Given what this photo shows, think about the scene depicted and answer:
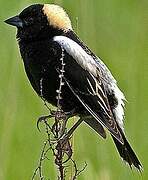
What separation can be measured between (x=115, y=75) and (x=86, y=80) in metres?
0.50

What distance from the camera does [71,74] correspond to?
3.23 m

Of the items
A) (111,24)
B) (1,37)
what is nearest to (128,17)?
(111,24)

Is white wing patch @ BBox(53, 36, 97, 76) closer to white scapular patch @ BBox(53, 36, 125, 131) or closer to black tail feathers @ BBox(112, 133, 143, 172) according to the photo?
white scapular patch @ BBox(53, 36, 125, 131)

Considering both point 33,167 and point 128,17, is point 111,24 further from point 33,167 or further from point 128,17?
point 33,167

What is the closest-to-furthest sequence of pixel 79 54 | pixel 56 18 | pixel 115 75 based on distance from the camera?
pixel 79 54 → pixel 56 18 → pixel 115 75

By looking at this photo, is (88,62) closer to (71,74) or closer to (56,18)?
(71,74)

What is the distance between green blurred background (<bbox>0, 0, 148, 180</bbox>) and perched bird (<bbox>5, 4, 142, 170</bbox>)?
281mm

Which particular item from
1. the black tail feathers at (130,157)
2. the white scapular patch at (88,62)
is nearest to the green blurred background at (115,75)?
the black tail feathers at (130,157)

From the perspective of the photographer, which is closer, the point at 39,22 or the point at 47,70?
the point at 47,70

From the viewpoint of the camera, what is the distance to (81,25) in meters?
3.63

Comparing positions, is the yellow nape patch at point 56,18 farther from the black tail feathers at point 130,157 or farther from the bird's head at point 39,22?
the black tail feathers at point 130,157

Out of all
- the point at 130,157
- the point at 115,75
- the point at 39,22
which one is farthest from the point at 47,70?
the point at 115,75

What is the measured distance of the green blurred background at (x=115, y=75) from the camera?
3.52m

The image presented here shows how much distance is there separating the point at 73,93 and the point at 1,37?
2.01 feet
